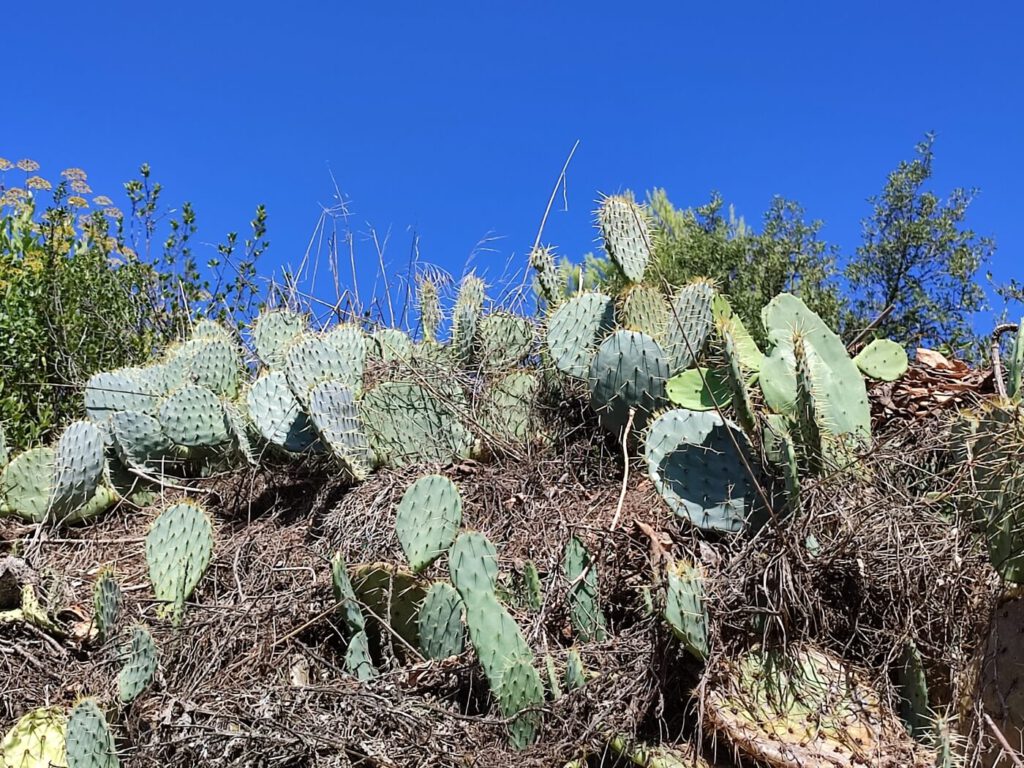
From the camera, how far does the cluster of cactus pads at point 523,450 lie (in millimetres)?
2771

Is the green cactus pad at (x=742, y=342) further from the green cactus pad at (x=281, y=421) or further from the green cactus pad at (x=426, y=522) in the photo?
the green cactus pad at (x=281, y=421)

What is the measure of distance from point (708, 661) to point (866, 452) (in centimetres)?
81

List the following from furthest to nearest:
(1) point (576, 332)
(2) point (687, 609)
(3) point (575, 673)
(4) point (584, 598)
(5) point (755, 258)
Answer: (5) point (755, 258), (1) point (576, 332), (4) point (584, 598), (3) point (575, 673), (2) point (687, 609)

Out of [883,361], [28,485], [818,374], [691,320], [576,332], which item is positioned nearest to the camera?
[818,374]

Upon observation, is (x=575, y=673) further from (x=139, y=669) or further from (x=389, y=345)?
(x=389, y=345)

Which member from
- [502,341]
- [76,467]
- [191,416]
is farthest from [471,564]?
[76,467]

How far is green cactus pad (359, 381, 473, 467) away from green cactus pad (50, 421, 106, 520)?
1170mm

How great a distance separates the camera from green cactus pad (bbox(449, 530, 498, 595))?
299 cm

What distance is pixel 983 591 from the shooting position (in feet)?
9.56

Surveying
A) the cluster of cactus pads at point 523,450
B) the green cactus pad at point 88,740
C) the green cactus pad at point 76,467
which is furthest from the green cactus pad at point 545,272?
the green cactus pad at point 88,740

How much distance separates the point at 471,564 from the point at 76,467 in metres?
2.14

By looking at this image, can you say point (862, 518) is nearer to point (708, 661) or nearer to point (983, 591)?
point (983, 591)

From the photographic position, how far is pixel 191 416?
452 cm

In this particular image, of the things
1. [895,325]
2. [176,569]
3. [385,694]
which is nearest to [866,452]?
[385,694]
